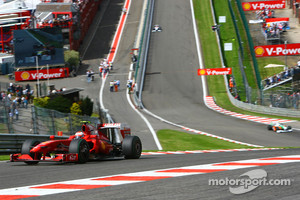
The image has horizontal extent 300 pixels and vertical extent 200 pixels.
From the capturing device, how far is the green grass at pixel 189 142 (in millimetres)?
23766

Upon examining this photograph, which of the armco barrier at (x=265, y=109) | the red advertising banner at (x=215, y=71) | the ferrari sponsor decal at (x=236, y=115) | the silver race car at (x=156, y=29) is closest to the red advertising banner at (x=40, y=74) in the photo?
the silver race car at (x=156, y=29)

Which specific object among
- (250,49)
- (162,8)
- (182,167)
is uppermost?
(162,8)

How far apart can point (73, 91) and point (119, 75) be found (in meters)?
17.1

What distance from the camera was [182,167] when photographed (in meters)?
8.82

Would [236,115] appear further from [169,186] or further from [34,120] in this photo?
[169,186]

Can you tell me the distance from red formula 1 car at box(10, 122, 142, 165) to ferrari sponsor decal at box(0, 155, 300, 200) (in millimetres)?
2836

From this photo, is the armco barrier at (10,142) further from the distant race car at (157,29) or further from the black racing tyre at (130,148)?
the distant race car at (157,29)

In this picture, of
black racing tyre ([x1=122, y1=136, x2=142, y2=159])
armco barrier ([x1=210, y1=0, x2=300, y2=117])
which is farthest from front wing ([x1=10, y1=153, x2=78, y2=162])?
armco barrier ([x1=210, y1=0, x2=300, y2=117])

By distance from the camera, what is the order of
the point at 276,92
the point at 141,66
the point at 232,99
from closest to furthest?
the point at 276,92 → the point at 232,99 → the point at 141,66

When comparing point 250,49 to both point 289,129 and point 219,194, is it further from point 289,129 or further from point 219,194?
point 219,194

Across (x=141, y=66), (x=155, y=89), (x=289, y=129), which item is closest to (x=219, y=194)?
(x=289, y=129)

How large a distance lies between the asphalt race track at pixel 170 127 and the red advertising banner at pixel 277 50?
A: 290 inches

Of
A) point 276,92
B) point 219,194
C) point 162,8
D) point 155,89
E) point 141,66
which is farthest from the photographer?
point 162,8

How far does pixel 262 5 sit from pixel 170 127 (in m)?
42.3
